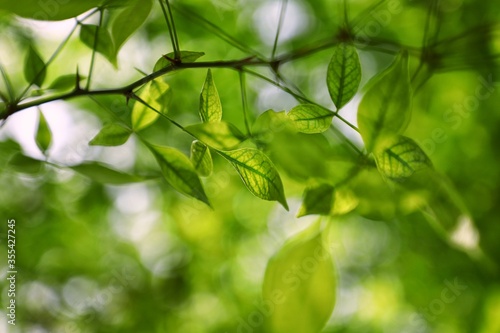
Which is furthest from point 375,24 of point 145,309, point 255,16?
point 145,309

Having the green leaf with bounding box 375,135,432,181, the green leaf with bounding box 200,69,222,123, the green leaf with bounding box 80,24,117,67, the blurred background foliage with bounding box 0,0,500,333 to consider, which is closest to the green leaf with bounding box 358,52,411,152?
the green leaf with bounding box 375,135,432,181

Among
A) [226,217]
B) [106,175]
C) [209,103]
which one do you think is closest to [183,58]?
[209,103]

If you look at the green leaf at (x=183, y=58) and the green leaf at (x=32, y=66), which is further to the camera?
the green leaf at (x=32, y=66)

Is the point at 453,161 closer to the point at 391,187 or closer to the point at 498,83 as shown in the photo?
the point at 498,83

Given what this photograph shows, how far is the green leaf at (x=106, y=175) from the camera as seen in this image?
47 centimetres

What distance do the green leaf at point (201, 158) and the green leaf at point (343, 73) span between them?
113 mm

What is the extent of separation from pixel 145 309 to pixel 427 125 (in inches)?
30.4

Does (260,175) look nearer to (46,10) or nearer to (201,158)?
(201,158)

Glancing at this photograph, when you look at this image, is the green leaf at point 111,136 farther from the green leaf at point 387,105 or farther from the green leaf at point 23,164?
the green leaf at point 387,105

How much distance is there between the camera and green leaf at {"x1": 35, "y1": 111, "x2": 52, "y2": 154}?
499 millimetres

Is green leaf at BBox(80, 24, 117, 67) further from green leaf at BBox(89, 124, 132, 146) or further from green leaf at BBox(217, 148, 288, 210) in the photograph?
green leaf at BBox(217, 148, 288, 210)

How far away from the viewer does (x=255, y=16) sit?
1.13 m

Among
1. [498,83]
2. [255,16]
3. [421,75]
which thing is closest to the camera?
[421,75]

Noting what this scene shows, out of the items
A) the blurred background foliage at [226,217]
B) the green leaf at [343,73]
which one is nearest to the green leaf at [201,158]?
the green leaf at [343,73]
